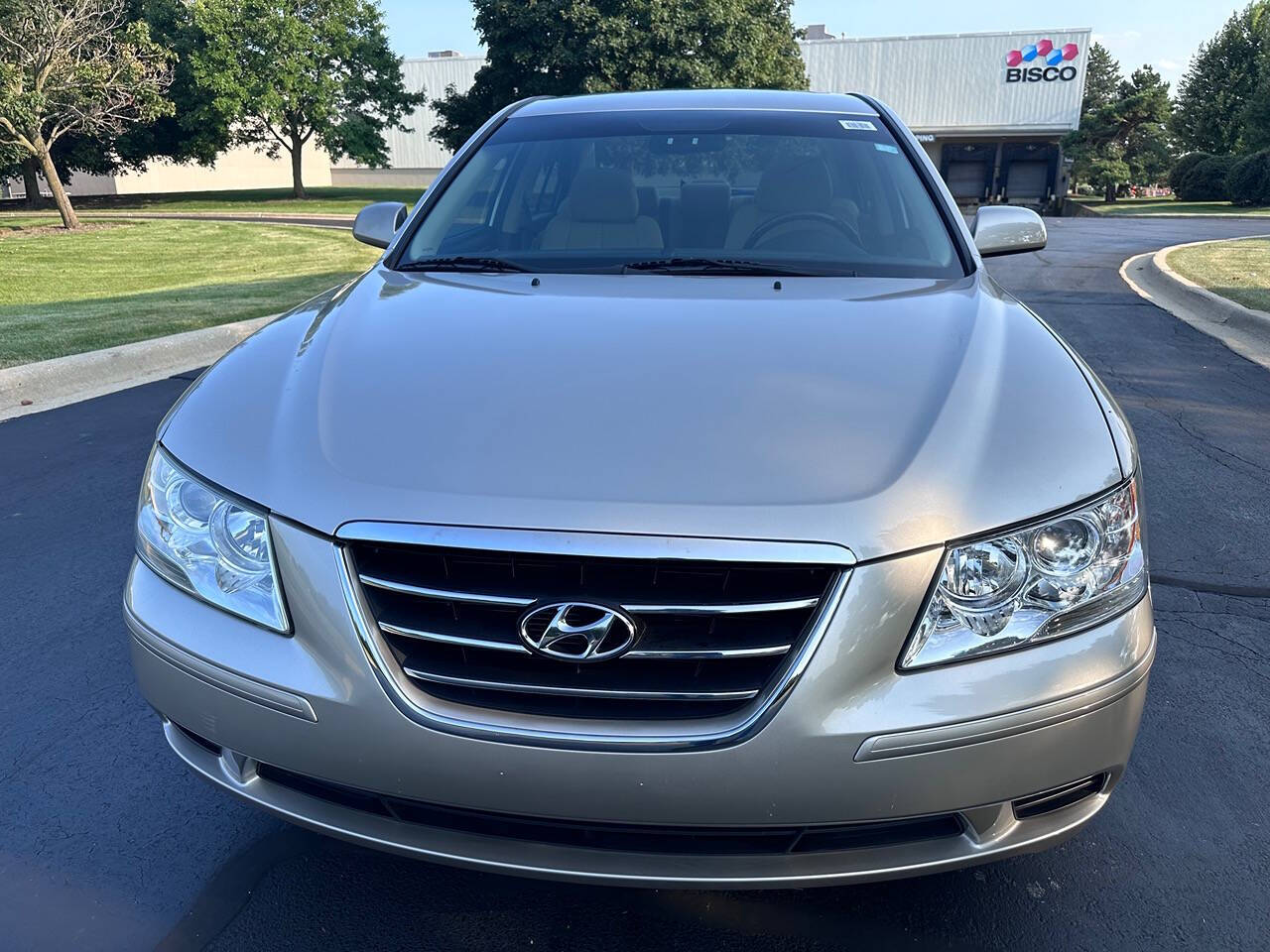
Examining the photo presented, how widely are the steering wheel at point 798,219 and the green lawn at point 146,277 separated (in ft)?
18.5

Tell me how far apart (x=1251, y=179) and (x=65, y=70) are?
38.0 m

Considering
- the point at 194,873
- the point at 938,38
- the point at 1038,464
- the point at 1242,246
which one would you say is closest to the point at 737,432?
the point at 1038,464

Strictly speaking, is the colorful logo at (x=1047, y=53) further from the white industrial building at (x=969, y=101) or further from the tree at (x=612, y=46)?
the tree at (x=612, y=46)

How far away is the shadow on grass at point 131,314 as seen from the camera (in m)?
7.32

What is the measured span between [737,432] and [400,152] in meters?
61.8

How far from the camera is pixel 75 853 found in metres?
2.15

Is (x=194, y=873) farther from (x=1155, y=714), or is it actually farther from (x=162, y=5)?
(x=162, y=5)

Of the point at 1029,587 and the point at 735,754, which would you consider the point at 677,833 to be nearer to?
the point at 735,754

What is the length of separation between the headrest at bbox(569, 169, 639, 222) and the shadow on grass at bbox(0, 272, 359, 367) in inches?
199

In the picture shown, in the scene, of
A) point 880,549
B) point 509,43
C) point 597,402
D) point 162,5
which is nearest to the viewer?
point 880,549

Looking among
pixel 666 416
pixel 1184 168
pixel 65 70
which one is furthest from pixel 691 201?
pixel 1184 168

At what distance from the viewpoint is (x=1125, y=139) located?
5438cm

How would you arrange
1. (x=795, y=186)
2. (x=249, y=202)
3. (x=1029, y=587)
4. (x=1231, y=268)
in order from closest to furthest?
(x=1029, y=587) < (x=795, y=186) < (x=1231, y=268) < (x=249, y=202)

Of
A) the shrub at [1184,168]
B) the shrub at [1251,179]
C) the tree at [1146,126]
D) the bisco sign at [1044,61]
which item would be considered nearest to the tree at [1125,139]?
the tree at [1146,126]
